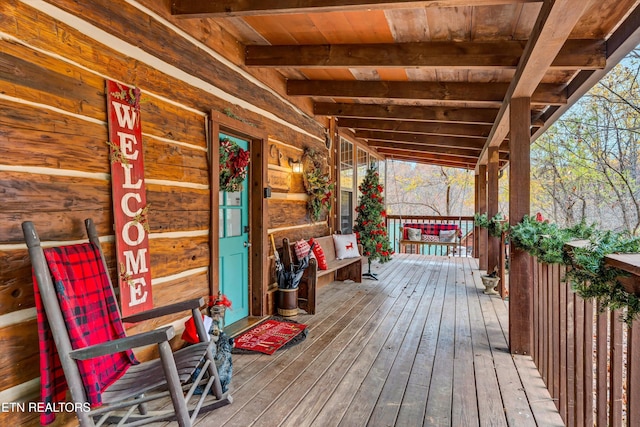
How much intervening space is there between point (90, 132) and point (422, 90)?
342 cm

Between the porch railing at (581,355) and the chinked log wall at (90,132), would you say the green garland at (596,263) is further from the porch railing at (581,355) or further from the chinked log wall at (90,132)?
the chinked log wall at (90,132)

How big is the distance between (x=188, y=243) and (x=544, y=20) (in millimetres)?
2691

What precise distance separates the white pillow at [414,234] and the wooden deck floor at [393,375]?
4.70m

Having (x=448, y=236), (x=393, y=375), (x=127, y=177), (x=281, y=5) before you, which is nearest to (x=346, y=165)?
(x=448, y=236)

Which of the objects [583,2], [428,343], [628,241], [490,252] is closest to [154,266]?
[428,343]

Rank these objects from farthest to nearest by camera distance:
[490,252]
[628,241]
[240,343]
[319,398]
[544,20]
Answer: [490,252] → [240,343] → [319,398] → [544,20] → [628,241]

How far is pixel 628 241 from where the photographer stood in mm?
1499

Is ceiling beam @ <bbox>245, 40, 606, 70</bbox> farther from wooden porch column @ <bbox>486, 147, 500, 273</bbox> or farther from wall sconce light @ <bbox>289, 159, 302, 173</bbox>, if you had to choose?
wooden porch column @ <bbox>486, 147, 500, 273</bbox>

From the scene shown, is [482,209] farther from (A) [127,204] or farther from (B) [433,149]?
(A) [127,204]

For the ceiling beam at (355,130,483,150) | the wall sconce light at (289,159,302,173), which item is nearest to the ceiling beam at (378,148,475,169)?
the ceiling beam at (355,130,483,150)

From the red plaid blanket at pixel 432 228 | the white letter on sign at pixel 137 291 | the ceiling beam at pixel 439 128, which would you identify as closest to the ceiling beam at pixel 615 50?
the ceiling beam at pixel 439 128

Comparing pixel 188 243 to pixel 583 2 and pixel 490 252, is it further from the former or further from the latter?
pixel 490 252

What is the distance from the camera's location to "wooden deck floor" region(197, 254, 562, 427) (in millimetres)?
2121

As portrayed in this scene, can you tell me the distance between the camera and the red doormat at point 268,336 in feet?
10.2
